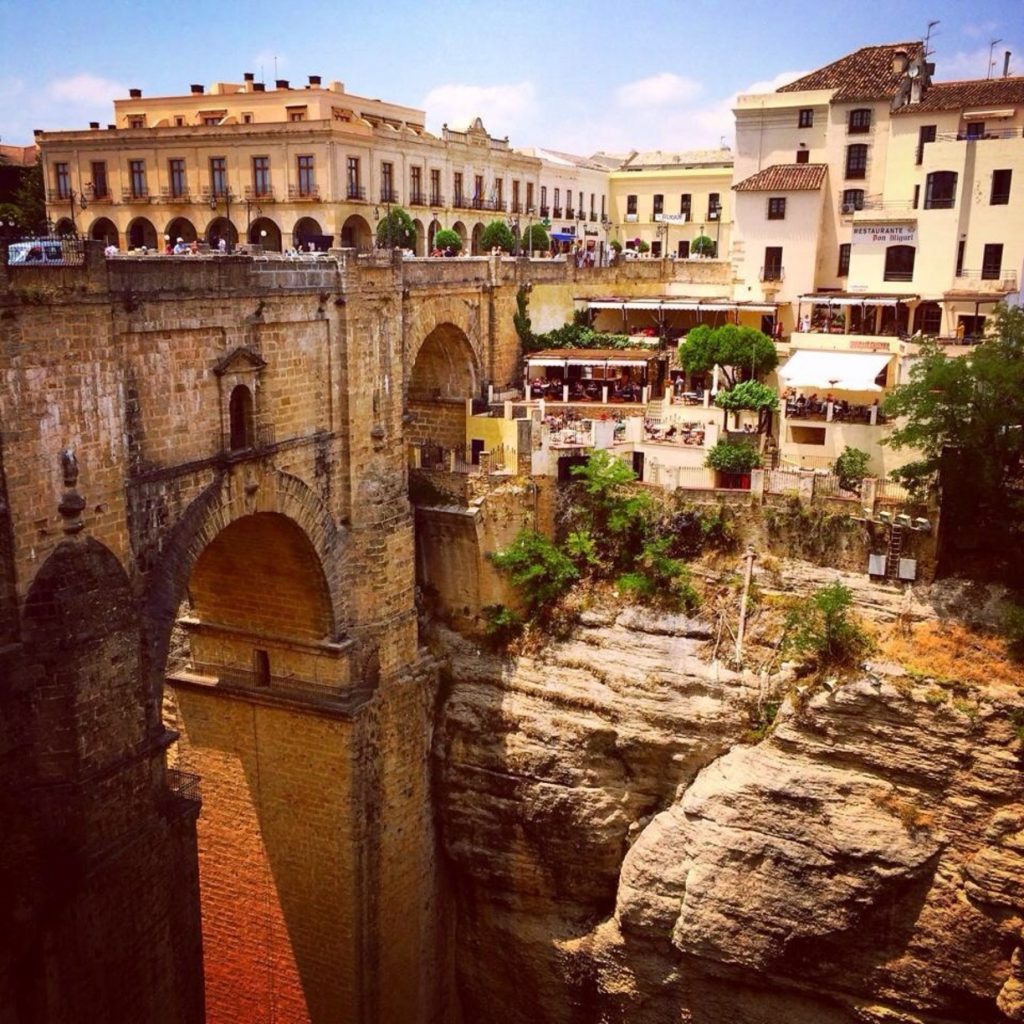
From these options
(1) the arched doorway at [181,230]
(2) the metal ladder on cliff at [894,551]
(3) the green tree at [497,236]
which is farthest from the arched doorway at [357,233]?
(2) the metal ladder on cliff at [894,551]

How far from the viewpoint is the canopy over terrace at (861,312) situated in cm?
2938

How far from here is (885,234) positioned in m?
30.2

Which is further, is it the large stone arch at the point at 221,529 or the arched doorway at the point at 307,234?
the arched doorway at the point at 307,234

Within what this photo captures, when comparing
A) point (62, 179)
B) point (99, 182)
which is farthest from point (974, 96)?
point (62, 179)

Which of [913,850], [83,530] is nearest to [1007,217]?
[913,850]

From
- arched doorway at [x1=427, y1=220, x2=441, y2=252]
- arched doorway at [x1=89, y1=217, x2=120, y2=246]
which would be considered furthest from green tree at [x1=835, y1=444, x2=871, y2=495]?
arched doorway at [x1=89, y1=217, x2=120, y2=246]

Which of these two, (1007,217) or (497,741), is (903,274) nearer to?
(1007,217)

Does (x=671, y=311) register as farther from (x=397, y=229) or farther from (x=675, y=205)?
(x=675, y=205)

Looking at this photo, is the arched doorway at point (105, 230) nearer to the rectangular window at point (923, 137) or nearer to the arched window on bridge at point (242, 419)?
the arched window on bridge at point (242, 419)

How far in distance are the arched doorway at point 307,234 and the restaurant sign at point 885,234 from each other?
16.7 meters

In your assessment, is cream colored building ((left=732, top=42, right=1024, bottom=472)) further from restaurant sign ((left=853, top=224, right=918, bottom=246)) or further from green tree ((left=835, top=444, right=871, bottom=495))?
green tree ((left=835, top=444, right=871, bottom=495))

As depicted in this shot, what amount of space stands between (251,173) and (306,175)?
1.89 metres

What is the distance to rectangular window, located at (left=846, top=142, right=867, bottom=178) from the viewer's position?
32.3 metres

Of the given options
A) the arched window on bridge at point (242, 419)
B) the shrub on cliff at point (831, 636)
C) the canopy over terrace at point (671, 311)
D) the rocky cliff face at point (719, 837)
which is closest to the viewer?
the arched window on bridge at point (242, 419)
